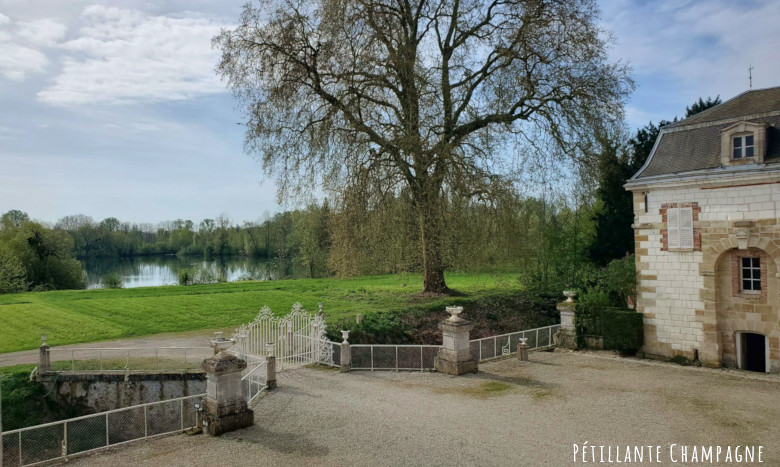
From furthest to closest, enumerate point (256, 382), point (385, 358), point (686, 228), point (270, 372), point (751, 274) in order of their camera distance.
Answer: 1. point (385, 358)
2. point (686, 228)
3. point (751, 274)
4. point (270, 372)
5. point (256, 382)

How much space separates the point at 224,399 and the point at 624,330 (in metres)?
12.6

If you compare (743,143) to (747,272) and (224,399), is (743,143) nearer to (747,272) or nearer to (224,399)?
(747,272)

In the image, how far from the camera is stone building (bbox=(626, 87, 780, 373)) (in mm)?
14172

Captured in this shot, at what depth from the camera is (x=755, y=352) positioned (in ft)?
50.5

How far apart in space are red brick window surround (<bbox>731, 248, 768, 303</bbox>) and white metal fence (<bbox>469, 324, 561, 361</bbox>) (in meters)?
5.59

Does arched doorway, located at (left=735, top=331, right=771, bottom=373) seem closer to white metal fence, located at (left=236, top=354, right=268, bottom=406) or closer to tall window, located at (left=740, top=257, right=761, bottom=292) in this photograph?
tall window, located at (left=740, top=257, right=761, bottom=292)

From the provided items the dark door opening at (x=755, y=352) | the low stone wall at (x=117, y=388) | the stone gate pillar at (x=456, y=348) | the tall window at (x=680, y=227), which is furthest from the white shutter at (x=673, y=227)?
the low stone wall at (x=117, y=388)

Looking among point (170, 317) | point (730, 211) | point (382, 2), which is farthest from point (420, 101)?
point (170, 317)

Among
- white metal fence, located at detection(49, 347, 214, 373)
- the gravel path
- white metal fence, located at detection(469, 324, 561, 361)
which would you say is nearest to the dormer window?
white metal fence, located at detection(469, 324, 561, 361)

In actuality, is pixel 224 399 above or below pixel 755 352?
above

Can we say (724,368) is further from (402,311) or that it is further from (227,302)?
(227,302)

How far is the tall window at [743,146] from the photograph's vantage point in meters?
14.5

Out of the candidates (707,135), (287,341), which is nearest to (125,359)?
(287,341)

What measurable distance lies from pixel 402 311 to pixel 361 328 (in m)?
2.87
